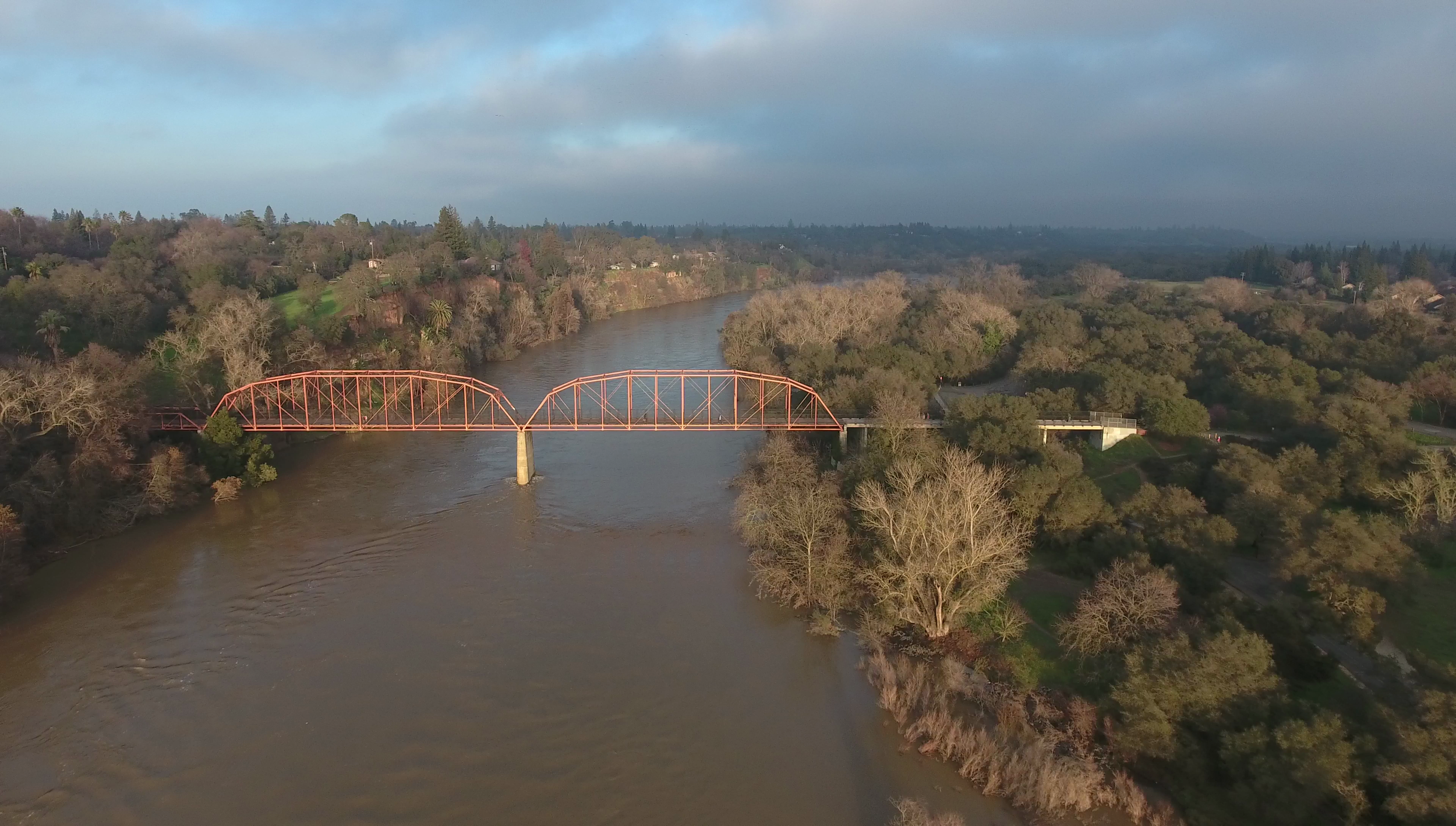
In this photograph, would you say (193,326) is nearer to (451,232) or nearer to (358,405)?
(358,405)

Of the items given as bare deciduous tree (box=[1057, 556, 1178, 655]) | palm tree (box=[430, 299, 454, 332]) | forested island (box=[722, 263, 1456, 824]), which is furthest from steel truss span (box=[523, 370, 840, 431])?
bare deciduous tree (box=[1057, 556, 1178, 655])

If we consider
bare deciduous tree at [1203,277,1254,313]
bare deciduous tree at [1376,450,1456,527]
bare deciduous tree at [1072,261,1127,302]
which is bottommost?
bare deciduous tree at [1376,450,1456,527]

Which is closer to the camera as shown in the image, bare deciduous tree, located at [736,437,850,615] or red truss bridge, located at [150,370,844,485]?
bare deciduous tree, located at [736,437,850,615]

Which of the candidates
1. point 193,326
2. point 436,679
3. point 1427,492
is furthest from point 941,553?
point 193,326

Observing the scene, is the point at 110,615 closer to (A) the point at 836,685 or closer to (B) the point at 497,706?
(B) the point at 497,706

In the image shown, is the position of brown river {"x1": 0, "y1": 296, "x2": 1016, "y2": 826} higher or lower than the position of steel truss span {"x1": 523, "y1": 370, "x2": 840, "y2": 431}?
lower

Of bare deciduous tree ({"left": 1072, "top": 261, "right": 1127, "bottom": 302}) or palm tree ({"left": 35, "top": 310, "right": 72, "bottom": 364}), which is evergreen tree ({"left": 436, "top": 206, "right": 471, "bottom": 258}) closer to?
palm tree ({"left": 35, "top": 310, "right": 72, "bottom": 364})
